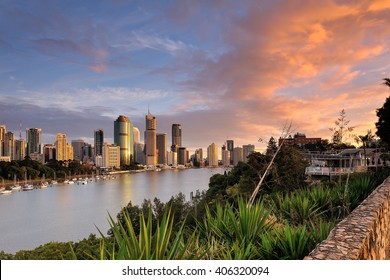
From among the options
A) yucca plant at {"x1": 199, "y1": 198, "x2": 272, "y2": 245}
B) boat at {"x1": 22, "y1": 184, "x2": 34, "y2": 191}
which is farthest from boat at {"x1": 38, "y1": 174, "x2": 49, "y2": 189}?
yucca plant at {"x1": 199, "y1": 198, "x2": 272, "y2": 245}

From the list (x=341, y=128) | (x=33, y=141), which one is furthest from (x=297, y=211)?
(x=33, y=141)

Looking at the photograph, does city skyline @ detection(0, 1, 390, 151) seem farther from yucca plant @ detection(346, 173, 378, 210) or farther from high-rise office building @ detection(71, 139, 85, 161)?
high-rise office building @ detection(71, 139, 85, 161)

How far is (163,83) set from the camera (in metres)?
18.0

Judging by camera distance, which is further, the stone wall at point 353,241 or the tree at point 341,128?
the tree at point 341,128

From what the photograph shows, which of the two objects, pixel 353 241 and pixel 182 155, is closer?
pixel 353 241

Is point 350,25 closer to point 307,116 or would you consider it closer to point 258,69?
point 258,69

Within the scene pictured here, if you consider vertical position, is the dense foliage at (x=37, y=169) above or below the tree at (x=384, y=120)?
below

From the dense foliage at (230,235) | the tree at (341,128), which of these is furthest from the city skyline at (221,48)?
the tree at (341,128)

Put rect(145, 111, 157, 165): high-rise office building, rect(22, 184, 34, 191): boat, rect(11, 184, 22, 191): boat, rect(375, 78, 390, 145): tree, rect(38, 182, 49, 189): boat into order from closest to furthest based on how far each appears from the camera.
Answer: rect(375, 78, 390, 145): tree < rect(145, 111, 157, 165): high-rise office building < rect(11, 184, 22, 191): boat < rect(22, 184, 34, 191): boat < rect(38, 182, 49, 189): boat

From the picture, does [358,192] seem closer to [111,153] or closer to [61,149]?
[111,153]

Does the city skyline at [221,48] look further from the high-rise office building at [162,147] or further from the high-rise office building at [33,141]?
the high-rise office building at [162,147]

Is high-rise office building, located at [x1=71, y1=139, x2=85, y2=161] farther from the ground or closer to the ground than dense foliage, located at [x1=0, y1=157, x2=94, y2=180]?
farther from the ground
